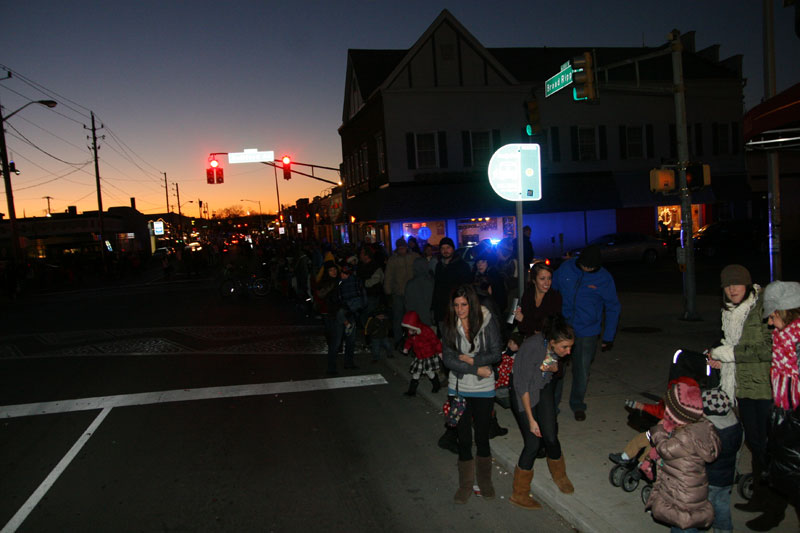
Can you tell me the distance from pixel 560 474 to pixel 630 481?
568 mm

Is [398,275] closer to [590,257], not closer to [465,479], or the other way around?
[590,257]

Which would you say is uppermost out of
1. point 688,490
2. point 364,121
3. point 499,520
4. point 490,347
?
point 364,121

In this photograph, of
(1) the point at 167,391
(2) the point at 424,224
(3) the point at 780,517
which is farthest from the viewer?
(2) the point at 424,224

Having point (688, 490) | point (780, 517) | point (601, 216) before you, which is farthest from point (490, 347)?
point (601, 216)

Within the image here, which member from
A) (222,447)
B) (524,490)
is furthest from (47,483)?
(524,490)

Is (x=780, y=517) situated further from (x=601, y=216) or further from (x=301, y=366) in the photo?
(x=601, y=216)

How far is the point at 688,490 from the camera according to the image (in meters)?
3.50

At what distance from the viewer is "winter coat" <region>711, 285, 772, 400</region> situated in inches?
169

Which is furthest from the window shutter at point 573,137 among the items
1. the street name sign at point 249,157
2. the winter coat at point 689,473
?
the winter coat at point 689,473

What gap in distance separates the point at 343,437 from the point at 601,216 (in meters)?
26.9

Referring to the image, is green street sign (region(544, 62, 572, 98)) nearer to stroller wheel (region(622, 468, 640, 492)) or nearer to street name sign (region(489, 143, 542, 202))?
street name sign (region(489, 143, 542, 202))

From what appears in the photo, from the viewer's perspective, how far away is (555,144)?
29844mm

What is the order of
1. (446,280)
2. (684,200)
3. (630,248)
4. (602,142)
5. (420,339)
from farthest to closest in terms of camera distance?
(602,142) < (630,248) < (684,200) < (446,280) < (420,339)

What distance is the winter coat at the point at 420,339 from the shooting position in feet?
24.2
